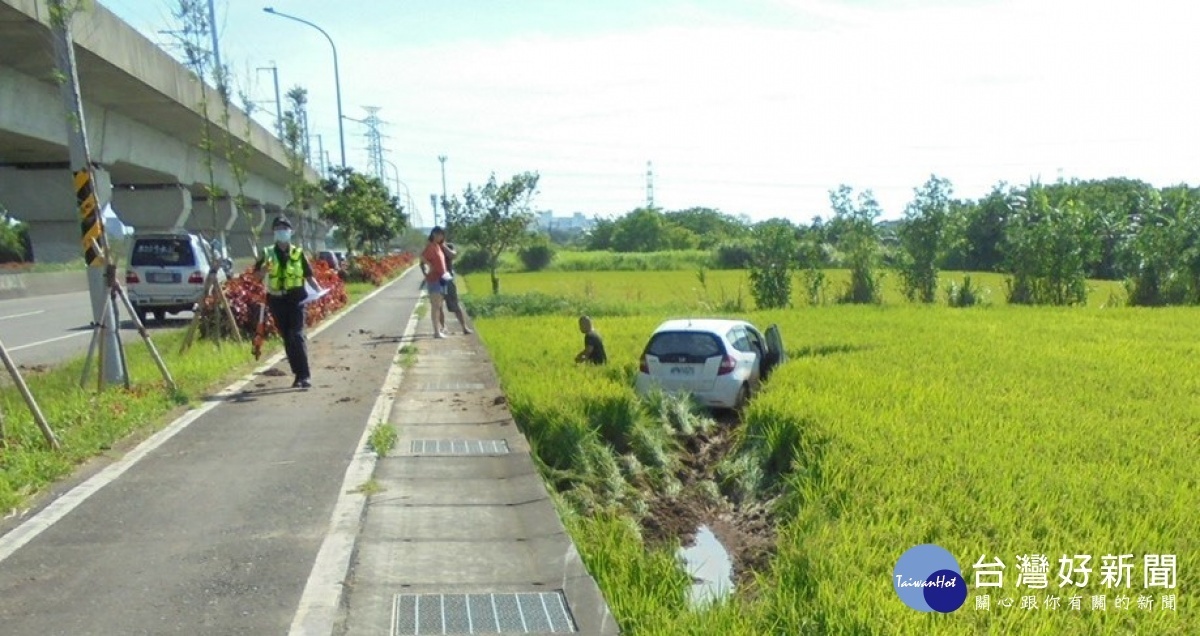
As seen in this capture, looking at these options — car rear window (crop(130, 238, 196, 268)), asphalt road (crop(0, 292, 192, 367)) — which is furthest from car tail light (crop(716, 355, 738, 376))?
car rear window (crop(130, 238, 196, 268))

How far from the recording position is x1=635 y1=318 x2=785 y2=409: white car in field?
33.9 ft

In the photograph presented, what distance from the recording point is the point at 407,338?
1559cm

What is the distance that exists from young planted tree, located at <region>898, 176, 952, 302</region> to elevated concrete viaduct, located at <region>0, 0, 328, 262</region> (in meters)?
17.8

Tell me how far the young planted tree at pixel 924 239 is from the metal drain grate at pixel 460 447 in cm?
2125

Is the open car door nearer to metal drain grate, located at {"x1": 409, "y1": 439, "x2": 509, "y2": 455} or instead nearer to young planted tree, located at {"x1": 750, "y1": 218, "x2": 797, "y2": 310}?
metal drain grate, located at {"x1": 409, "y1": 439, "x2": 509, "y2": 455}

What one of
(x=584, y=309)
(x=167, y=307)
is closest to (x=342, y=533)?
(x=167, y=307)

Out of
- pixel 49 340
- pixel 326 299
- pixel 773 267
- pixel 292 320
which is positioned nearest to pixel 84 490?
pixel 292 320

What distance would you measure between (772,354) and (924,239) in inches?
633

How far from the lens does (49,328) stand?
17.9 metres

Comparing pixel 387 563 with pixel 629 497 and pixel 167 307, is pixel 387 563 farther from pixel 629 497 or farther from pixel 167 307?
pixel 167 307

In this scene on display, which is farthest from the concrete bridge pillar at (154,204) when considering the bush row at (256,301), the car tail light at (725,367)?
the car tail light at (725,367)

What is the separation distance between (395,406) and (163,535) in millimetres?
4175

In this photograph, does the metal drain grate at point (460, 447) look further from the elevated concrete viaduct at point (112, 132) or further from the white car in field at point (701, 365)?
the elevated concrete viaduct at point (112, 132)

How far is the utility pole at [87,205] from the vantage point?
29.9ft
